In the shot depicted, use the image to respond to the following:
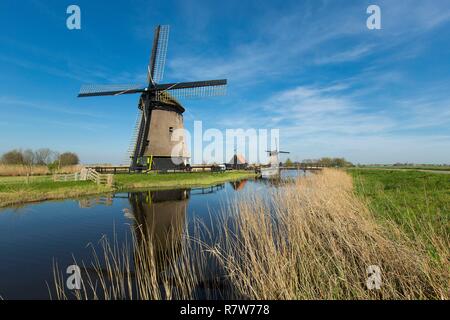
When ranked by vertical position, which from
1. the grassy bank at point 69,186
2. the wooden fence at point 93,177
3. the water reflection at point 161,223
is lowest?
the water reflection at point 161,223

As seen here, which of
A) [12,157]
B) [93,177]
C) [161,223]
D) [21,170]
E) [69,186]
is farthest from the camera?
[12,157]

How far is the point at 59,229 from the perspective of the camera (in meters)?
7.72

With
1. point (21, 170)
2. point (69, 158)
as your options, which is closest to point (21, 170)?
point (21, 170)

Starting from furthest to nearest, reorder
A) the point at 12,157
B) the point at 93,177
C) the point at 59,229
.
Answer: the point at 12,157 < the point at 93,177 < the point at 59,229

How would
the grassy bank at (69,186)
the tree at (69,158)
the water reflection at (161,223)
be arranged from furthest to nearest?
the tree at (69,158), the grassy bank at (69,186), the water reflection at (161,223)

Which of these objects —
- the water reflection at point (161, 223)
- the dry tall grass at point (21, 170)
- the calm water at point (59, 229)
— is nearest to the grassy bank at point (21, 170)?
the dry tall grass at point (21, 170)

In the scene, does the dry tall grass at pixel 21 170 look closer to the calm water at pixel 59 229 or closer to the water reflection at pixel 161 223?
the calm water at pixel 59 229

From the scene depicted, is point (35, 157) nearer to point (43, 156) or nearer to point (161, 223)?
point (43, 156)

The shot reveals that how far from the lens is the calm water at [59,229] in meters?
4.55
